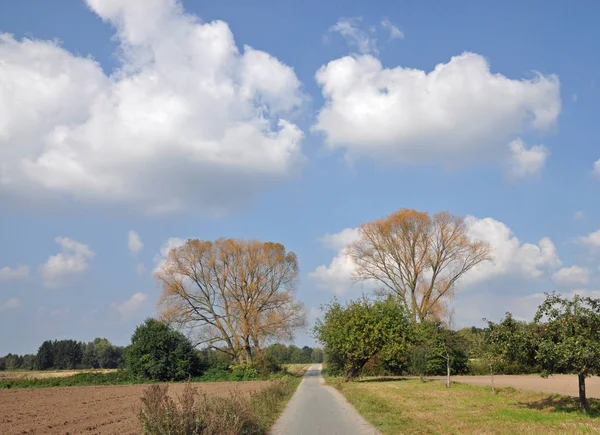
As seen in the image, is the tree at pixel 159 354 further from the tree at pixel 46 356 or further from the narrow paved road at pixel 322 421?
the tree at pixel 46 356

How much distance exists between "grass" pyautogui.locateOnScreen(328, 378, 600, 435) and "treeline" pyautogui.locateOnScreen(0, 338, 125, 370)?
326 feet

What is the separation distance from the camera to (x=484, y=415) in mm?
17688

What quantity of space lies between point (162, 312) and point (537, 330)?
140 ft

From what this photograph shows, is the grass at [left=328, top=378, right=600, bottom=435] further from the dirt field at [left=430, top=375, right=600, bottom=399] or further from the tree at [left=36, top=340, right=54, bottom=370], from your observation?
the tree at [left=36, top=340, right=54, bottom=370]

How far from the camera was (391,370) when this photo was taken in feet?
181

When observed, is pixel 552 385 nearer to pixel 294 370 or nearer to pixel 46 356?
pixel 294 370

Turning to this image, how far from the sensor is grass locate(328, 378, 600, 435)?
14164 mm

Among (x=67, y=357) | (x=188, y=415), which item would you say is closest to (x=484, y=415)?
(x=188, y=415)

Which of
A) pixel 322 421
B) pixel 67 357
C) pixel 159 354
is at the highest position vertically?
pixel 322 421

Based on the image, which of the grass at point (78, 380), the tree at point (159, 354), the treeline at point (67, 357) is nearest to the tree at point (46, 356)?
A: the treeline at point (67, 357)

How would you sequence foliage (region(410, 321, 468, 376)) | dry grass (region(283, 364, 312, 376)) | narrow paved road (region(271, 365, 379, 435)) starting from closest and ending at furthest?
narrow paved road (region(271, 365, 379, 435)) → foliage (region(410, 321, 468, 376)) → dry grass (region(283, 364, 312, 376))

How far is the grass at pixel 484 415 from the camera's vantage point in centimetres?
1416

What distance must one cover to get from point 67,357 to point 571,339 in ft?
403

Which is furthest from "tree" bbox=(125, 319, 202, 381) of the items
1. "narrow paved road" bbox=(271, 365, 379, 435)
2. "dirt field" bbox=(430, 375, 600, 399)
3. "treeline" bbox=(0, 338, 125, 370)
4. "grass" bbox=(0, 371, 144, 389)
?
"treeline" bbox=(0, 338, 125, 370)
